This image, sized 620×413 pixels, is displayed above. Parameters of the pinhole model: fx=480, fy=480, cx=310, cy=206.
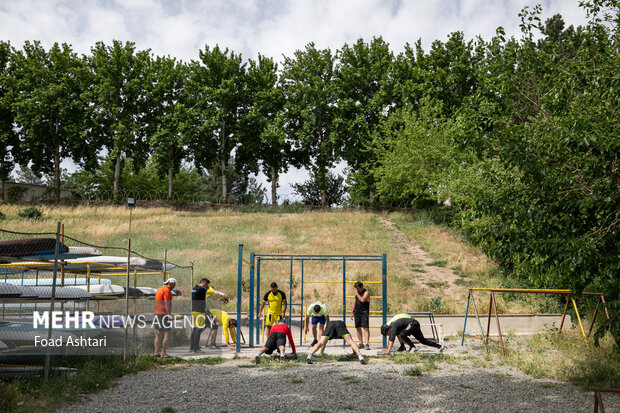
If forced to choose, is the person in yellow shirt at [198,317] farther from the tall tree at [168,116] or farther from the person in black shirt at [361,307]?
the tall tree at [168,116]

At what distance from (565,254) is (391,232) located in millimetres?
24889

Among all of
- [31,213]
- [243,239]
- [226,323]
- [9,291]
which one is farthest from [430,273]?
[31,213]

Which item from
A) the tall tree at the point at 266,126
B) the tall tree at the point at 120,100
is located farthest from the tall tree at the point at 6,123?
the tall tree at the point at 266,126

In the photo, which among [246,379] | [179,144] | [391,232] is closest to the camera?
[246,379]

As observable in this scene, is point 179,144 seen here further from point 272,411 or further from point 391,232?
point 272,411

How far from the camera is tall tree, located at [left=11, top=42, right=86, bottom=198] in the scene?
4181 centimetres

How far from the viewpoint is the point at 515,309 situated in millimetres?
16875

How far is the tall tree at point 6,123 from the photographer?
4184 centimetres

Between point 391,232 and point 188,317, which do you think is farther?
point 391,232

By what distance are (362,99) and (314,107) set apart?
15.7 ft

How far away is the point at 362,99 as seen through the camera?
44.6 metres

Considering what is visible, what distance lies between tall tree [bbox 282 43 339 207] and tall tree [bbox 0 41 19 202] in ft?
80.8

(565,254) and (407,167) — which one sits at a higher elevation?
(407,167)

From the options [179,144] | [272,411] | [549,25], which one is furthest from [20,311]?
[549,25]
